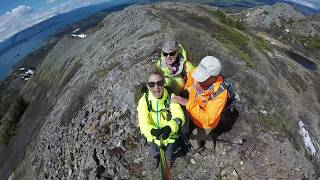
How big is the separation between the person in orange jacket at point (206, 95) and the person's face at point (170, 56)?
2163 mm

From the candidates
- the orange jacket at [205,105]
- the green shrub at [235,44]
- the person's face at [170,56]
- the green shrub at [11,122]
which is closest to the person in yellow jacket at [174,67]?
the person's face at [170,56]

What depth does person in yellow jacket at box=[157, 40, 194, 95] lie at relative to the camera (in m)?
14.4

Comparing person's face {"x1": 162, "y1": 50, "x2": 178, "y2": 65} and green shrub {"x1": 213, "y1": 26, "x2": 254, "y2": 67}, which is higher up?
person's face {"x1": 162, "y1": 50, "x2": 178, "y2": 65}

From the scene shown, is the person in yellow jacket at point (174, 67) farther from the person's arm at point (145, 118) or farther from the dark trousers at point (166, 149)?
the person's arm at point (145, 118)

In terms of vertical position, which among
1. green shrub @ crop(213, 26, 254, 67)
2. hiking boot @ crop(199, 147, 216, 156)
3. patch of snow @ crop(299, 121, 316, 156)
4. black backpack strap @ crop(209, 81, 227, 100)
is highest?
black backpack strap @ crop(209, 81, 227, 100)

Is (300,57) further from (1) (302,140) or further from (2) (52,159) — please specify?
(2) (52,159)

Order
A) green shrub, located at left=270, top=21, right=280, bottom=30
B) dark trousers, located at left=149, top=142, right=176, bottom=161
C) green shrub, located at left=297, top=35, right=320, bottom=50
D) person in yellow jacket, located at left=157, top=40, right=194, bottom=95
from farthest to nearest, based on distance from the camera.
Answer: green shrub, located at left=270, top=21, right=280, bottom=30
green shrub, located at left=297, top=35, right=320, bottom=50
person in yellow jacket, located at left=157, top=40, right=194, bottom=95
dark trousers, located at left=149, top=142, right=176, bottom=161

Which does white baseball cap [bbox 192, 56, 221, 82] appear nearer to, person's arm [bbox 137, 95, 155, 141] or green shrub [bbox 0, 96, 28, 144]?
person's arm [bbox 137, 95, 155, 141]

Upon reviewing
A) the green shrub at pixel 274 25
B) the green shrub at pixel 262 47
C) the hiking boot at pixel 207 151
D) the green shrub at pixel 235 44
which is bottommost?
the green shrub at pixel 274 25

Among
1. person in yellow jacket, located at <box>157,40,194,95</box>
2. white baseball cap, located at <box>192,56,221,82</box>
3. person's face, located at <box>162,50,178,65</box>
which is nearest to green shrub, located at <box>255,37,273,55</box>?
person in yellow jacket, located at <box>157,40,194,95</box>

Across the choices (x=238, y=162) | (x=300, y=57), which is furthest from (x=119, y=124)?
(x=300, y=57)

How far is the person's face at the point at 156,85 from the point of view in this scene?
11.2 meters

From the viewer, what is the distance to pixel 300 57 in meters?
45.7

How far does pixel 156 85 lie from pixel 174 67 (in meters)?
3.55
